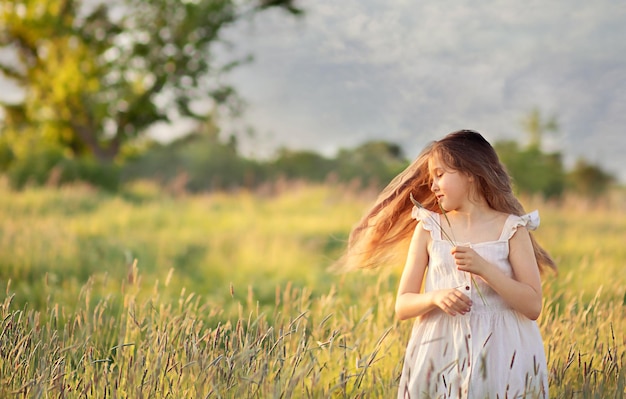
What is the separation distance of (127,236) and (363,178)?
13.0m

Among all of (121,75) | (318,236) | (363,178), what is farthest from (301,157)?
(318,236)

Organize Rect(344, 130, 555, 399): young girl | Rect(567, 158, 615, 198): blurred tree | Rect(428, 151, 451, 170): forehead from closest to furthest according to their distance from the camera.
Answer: Rect(344, 130, 555, 399): young girl, Rect(428, 151, 451, 170): forehead, Rect(567, 158, 615, 198): blurred tree

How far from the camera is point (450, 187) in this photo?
287 centimetres

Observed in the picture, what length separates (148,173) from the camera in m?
25.8

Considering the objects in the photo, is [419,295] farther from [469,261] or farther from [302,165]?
[302,165]

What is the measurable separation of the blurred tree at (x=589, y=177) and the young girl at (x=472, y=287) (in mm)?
25952

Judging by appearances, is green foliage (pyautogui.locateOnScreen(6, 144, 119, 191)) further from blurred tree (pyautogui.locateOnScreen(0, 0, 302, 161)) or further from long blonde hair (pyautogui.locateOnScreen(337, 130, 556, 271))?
long blonde hair (pyautogui.locateOnScreen(337, 130, 556, 271))

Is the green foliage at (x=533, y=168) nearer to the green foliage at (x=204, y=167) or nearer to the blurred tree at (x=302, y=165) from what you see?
the blurred tree at (x=302, y=165)

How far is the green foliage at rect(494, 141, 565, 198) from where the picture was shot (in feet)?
73.2

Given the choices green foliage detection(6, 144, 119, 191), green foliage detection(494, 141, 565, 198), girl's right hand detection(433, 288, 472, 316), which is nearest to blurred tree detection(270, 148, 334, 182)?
green foliage detection(494, 141, 565, 198)

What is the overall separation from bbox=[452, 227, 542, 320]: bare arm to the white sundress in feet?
0.12

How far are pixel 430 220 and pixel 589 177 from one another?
27406 millimetres

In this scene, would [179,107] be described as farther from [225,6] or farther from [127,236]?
[127,236]

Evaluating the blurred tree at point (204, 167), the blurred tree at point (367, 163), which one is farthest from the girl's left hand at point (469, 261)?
the blurred tree at point (204, 167)
